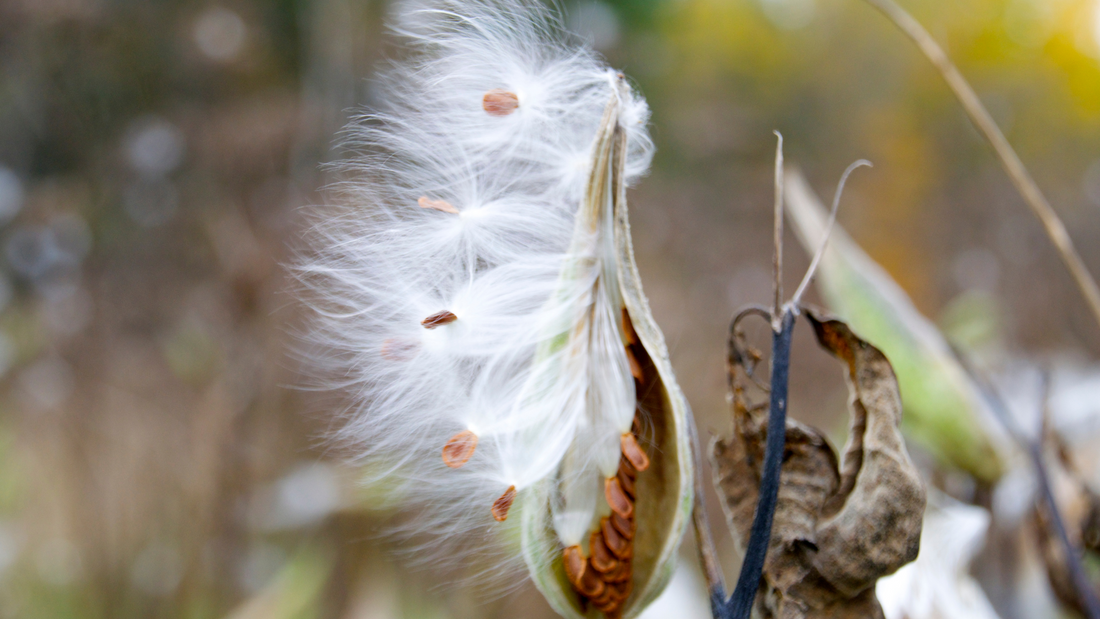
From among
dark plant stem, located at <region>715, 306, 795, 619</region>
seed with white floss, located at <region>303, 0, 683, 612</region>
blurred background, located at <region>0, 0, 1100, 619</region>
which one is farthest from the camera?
blurred background, located at <region>0, 0, 1100, 619</region>

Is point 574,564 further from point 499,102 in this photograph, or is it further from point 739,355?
point 499,102

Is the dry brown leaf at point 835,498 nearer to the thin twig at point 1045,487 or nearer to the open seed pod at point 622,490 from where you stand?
the open seed pod at point 622,490

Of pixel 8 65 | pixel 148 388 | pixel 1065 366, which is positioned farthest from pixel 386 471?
pixel 8 65

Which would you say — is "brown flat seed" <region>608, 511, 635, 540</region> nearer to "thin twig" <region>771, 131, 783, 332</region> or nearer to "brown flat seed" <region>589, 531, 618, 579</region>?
"brown flat seed" <region>589, 531, 618, 579</region>

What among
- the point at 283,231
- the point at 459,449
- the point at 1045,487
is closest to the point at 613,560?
the point at 459,449

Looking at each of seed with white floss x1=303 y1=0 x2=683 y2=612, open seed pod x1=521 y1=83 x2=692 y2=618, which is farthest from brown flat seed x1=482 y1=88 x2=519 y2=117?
open seed pod x1=521 y1=83 x2=692 y2=618

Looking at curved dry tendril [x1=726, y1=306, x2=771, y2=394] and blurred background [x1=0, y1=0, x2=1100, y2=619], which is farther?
blurred background [x1=0, y1=0, x2=1100, y2=619]

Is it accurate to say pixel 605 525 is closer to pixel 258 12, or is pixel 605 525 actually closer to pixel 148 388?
pixel 148 388
